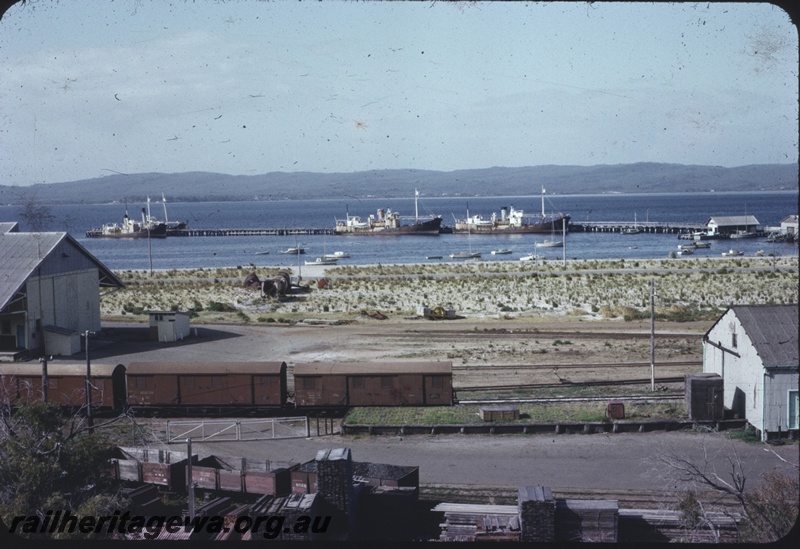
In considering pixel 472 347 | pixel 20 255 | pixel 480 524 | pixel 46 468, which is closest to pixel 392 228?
pixel 472 347

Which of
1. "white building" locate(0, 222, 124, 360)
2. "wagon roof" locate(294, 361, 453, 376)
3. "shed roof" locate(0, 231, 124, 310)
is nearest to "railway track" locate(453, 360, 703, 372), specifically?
"wagon roof" locate(294, 361, 453, 376)

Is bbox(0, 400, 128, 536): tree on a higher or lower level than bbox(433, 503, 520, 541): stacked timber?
higher

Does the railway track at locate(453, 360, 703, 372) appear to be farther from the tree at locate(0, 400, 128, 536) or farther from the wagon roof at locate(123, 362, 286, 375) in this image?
the tree at locate(0, 400, 128, 536)

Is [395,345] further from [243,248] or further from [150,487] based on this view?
[243,248]

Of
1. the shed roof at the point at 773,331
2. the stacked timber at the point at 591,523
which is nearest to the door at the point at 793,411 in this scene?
the shed roof at the point at 773,331

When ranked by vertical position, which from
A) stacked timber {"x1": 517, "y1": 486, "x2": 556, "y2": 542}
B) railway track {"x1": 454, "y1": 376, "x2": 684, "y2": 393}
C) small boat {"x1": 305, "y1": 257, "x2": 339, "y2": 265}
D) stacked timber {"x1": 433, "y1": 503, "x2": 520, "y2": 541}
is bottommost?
small boat {"x1": 305, "y1": 257, "x2": 339, "y2": 265}

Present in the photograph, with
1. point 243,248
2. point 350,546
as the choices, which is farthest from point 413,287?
point 243,248
